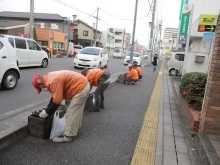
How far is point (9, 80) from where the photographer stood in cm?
706

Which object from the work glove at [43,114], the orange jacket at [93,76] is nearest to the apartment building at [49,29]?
the orange jacket at [93,76]

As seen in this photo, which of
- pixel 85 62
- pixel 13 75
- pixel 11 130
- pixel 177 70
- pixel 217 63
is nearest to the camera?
pixel 11 130

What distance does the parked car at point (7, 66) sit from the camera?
668 cm

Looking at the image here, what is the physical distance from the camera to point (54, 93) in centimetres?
323

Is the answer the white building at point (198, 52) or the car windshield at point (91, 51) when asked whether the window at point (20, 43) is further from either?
A: the white building at point (198, 52)

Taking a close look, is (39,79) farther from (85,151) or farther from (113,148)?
(113,148)

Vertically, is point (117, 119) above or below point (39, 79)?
below

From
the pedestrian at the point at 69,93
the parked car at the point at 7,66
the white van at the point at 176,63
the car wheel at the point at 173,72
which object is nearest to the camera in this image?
the pedestrian at the point at 69,93

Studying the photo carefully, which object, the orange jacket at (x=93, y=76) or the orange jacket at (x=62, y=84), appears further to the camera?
the orange jacket at (x=93, y=76)

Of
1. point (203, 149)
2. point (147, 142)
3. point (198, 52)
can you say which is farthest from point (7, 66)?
point (198, 52)

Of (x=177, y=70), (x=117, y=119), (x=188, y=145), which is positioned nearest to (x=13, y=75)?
(x=117, y=119)

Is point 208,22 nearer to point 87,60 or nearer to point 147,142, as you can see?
point 147,142

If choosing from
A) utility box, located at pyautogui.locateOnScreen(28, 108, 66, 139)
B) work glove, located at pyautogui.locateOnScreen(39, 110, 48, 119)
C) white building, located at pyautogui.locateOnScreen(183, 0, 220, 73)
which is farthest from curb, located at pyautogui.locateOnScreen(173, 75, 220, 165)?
white building, located at pyautogui.locateOnScreen(183, 0, 220, 73)

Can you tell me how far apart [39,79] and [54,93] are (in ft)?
1.11
